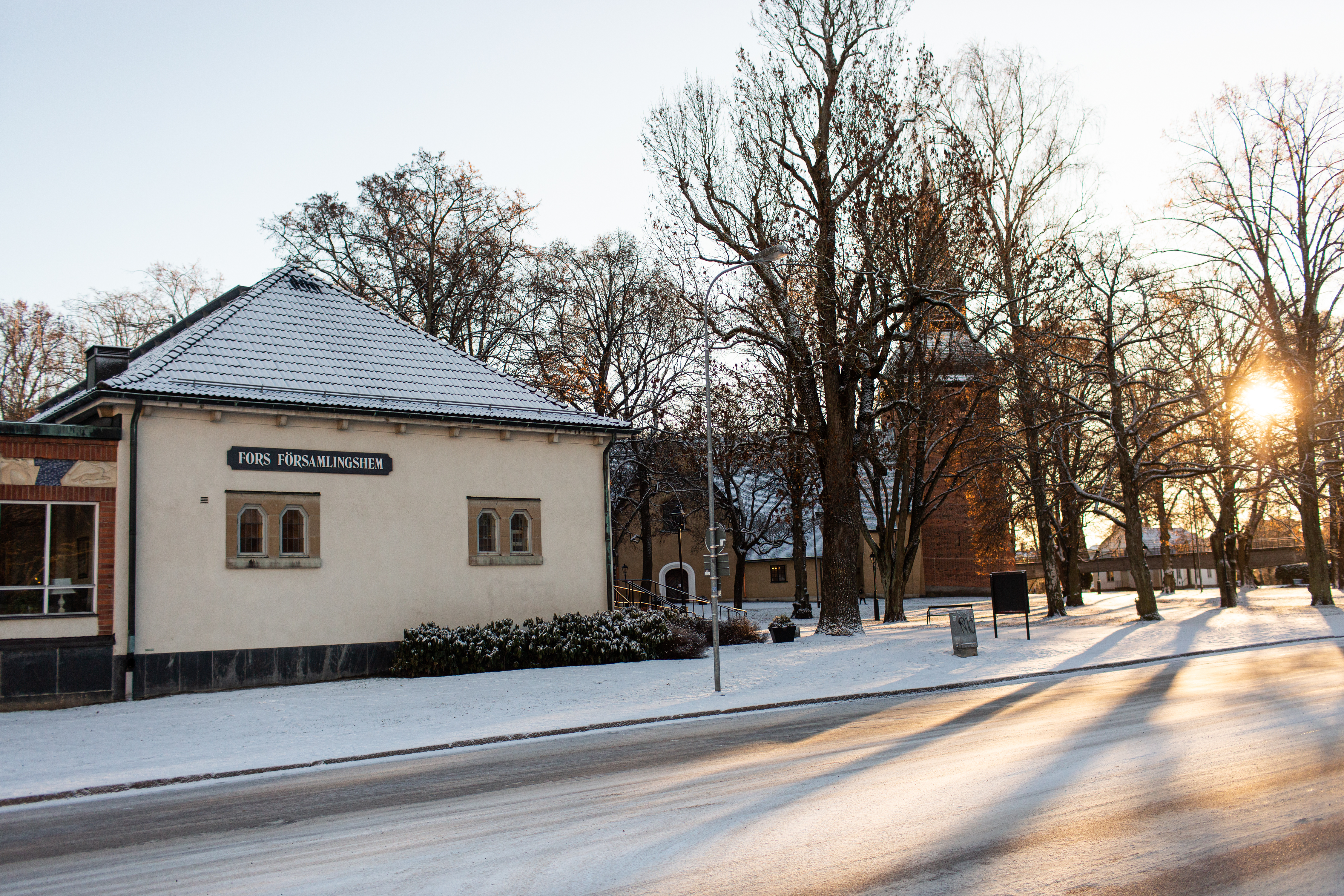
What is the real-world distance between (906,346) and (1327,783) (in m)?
23.8

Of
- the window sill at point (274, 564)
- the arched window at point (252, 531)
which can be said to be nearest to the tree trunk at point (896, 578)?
the window sill at point (274, 564)

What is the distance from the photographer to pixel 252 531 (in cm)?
1675

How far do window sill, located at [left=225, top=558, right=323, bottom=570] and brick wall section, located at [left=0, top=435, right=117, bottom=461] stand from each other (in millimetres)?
2576

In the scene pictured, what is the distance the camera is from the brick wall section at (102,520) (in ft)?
48.4

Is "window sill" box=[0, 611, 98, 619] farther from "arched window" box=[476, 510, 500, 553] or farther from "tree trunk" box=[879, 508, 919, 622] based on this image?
"tree trunk" box=[879, 508, 919, 622]

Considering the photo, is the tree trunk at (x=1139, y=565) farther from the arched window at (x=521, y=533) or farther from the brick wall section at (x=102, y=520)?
the brick wall section at (x=102, y=520)

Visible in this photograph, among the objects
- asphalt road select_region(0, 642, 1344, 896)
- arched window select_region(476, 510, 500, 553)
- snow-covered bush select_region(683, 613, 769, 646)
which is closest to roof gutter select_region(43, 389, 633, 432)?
arched window select_region(476, 510, 500, 553)

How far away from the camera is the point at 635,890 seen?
5121 millimetres

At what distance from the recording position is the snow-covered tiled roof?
660 inches

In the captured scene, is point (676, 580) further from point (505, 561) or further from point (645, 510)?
point (505, 561)

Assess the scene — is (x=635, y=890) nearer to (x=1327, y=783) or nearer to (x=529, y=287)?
(x=1327, y=783)

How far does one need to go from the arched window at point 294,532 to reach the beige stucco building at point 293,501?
3 centimetres

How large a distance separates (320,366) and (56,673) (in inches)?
275

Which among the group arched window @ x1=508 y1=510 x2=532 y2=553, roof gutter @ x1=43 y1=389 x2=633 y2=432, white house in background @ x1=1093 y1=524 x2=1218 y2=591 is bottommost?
white house in background @ x1=1093 y1=524 x2=1218 y2=591
